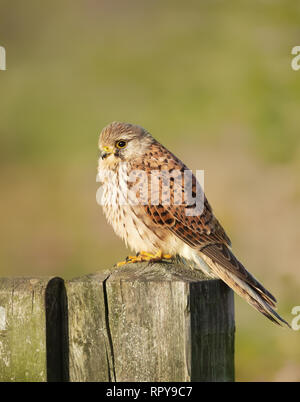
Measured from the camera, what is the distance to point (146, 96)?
9672 mm

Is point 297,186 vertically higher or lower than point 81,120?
lower

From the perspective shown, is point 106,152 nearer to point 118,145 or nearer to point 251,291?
point 118,145

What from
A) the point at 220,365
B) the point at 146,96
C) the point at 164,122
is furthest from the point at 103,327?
the point at 146,96

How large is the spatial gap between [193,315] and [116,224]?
75.9 inches

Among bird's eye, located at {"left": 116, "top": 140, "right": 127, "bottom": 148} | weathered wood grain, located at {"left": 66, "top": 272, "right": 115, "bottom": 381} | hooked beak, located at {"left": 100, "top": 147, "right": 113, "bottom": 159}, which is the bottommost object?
weathered wood grain, located at {"left": 66, "top": 272, "right": 115, "bottom": 381}

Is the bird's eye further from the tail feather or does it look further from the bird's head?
the tail feather

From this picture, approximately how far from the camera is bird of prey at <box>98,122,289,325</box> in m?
3.91

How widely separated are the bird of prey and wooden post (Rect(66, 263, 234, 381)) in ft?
3.73

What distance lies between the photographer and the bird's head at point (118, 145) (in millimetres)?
4355

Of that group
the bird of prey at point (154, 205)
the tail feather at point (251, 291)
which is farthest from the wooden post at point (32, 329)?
the bird of prey at point (154, 205)

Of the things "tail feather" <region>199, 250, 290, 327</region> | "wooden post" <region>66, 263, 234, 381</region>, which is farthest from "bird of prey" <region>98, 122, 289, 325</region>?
"wooden post" <region>66, 263, 234, 381</region>

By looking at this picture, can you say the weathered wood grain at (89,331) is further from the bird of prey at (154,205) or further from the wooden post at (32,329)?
the bird of prey at (154,205)

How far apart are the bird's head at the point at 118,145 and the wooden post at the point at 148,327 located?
188 cm

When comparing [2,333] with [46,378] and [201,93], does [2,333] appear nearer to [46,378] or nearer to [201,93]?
[46,378]
